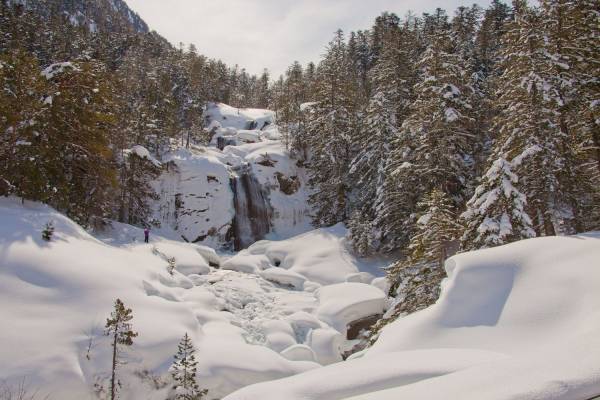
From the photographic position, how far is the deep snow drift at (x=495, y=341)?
419 cm

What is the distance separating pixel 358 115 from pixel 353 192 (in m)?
7.37

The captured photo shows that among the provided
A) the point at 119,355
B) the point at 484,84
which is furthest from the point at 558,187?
the point at 484,84

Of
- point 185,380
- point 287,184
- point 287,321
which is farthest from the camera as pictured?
point 287,184

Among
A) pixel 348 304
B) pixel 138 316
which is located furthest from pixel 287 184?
pixel 138 316

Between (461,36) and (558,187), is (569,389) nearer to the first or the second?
(558,187)

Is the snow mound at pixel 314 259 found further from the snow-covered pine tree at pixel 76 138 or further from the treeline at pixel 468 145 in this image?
the snow-covered pine tree at pixel 76 138

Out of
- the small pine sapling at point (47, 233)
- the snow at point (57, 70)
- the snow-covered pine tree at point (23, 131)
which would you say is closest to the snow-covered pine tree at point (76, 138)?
the snow at point (57, 70)

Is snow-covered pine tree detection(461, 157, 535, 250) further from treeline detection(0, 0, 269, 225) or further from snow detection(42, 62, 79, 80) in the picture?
snow detection(42, 62, 79, 80)

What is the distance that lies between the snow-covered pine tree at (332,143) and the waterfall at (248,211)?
526cm

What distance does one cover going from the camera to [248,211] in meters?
39.4

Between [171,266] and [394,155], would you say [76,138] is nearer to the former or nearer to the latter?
[171,266]

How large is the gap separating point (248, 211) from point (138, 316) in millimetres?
26389

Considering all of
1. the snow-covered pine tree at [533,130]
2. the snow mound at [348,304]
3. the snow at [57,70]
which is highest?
the snow at [57,70]

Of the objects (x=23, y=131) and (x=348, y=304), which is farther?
(x=348, y=304)
